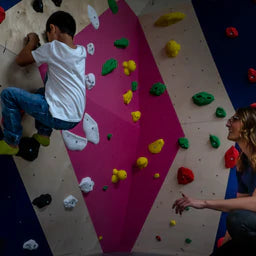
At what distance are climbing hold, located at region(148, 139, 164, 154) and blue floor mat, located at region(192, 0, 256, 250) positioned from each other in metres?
0.66

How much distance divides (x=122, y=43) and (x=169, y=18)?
0.50m

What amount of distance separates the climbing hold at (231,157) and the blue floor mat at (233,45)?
2.6 inches

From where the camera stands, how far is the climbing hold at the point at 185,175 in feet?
9.16

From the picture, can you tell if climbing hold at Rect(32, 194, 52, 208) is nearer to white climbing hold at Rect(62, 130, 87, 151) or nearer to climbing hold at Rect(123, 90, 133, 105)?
white climbing hold at Rect(62, 130, 87, 151)

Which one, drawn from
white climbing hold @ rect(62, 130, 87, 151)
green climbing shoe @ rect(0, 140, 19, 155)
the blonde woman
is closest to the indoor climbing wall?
white climbing hold @ rect(62, 130, 87, 151)

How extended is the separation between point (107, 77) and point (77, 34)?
49 cm

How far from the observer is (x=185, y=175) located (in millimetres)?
2801

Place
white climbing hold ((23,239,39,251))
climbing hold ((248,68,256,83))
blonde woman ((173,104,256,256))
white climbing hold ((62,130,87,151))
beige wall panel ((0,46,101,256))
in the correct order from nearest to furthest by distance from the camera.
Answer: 1. blonde woman ((173,104,256,256))
2. beige wall panel ((0,46,101,256))
3. white climbing hold ((23,239,39,251))
4. white climbing hold ((62,130,87,151))
5. climbing hold ((248,68,256,83))

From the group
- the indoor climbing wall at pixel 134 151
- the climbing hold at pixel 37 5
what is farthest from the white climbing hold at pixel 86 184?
the climbing hold at pixel 37 5

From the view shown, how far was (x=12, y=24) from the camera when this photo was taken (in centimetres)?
192

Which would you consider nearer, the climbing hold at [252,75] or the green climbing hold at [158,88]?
the climbing hold at [252,75]

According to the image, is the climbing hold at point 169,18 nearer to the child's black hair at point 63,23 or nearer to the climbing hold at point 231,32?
the climbing hold at point 231,32

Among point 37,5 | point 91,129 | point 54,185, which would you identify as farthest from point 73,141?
point 37,5

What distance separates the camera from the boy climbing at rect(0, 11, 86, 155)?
1715mm
